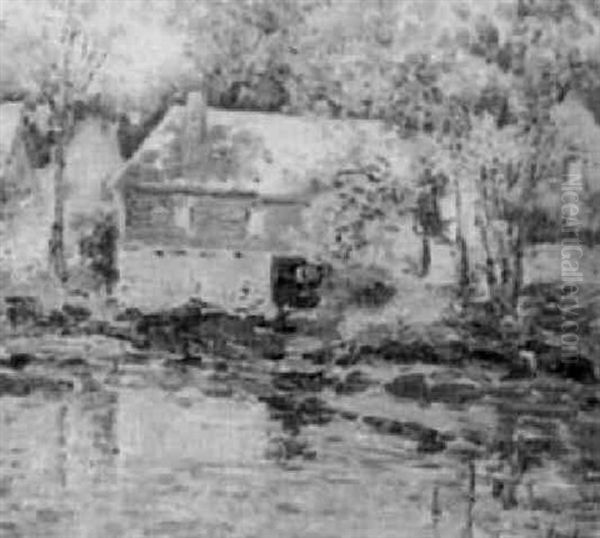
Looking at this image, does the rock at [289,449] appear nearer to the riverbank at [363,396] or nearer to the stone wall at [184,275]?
the riverbank at [363,396]

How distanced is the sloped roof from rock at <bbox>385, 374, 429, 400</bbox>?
1.61 ft

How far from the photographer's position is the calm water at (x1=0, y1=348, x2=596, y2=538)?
2.94 m

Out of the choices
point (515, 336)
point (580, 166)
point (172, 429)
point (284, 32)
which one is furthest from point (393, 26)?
point (172, 429)

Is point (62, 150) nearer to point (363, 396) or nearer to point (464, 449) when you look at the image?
point (363, 396)

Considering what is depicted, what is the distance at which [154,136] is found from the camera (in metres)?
2.98

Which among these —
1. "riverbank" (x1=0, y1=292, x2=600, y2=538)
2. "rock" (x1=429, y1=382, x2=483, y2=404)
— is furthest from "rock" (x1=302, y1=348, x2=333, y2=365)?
"rock" (x1=429, y1=382, x2=483, y2=404)

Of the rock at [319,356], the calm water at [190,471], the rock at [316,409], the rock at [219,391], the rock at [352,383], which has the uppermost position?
the rock at [319,356]

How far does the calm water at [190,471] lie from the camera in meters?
2.94

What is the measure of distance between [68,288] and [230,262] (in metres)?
0.37

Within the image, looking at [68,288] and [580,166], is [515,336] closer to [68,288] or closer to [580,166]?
[580,166]
